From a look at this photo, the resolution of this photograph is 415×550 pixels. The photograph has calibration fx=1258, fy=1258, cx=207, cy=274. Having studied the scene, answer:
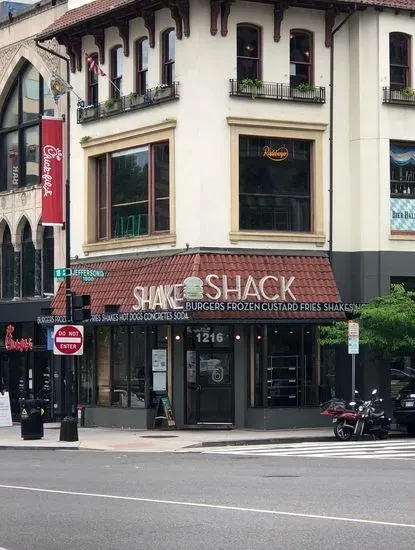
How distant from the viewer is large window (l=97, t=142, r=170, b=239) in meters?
37.0

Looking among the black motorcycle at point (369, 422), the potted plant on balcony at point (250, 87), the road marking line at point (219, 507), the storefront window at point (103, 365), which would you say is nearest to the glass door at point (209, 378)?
the storefront window at point (103, 365)

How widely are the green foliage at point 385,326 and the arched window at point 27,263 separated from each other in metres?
12.9

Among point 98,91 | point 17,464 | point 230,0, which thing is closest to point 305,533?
point 17,464

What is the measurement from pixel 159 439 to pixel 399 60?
13740 millimetres

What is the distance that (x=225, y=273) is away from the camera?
35.2 meters

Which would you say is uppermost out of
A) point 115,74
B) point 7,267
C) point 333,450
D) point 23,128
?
point 115,74

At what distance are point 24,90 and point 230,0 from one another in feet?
37.5

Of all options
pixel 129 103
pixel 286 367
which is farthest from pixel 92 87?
pixel 286 367

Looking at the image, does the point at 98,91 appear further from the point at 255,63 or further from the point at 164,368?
the point at 164,368

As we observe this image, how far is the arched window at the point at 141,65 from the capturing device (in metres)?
37.7

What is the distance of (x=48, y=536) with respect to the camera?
14.3 meters

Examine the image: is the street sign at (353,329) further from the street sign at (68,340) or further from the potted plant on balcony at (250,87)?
the potted plant on balcony at (250,87)

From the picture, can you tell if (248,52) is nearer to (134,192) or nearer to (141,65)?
(141,65)

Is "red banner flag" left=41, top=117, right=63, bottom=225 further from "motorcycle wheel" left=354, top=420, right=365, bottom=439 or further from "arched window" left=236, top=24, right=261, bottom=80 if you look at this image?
"motorcycle wheel" left=354, top=420, right=365, bottom=439
